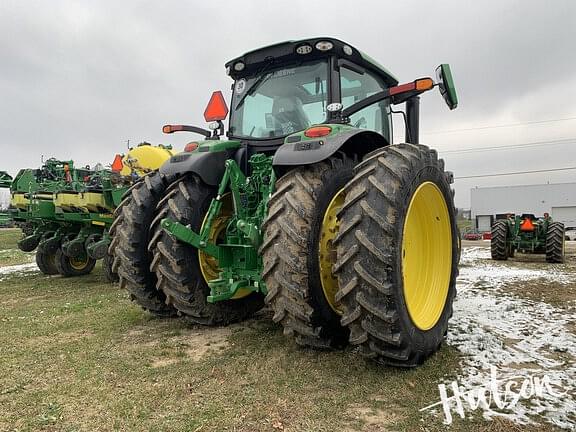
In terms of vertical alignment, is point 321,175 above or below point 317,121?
below

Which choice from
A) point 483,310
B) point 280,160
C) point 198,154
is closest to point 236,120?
point 198,154

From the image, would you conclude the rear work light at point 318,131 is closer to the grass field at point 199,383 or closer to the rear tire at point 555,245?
the grass field at point 199,383

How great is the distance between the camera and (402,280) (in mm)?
2938

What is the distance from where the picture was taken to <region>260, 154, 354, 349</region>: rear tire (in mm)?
3109

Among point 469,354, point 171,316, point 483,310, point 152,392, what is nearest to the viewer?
point 152,392

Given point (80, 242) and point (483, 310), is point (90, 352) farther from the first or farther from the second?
point (80, 242)

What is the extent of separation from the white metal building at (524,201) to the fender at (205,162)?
1743 inches

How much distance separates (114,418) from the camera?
257 centimetres

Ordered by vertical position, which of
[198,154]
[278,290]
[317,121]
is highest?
[317,121]

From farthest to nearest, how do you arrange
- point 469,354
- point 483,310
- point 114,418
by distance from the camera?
1. point 483,310
2. point 469,354
3. point 114,418

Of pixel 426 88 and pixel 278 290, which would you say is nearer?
pixel 278 290

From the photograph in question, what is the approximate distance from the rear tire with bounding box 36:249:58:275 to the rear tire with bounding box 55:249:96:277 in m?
0.35

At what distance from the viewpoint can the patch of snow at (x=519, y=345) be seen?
262cm

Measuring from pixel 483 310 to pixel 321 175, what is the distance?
299 centimetres
